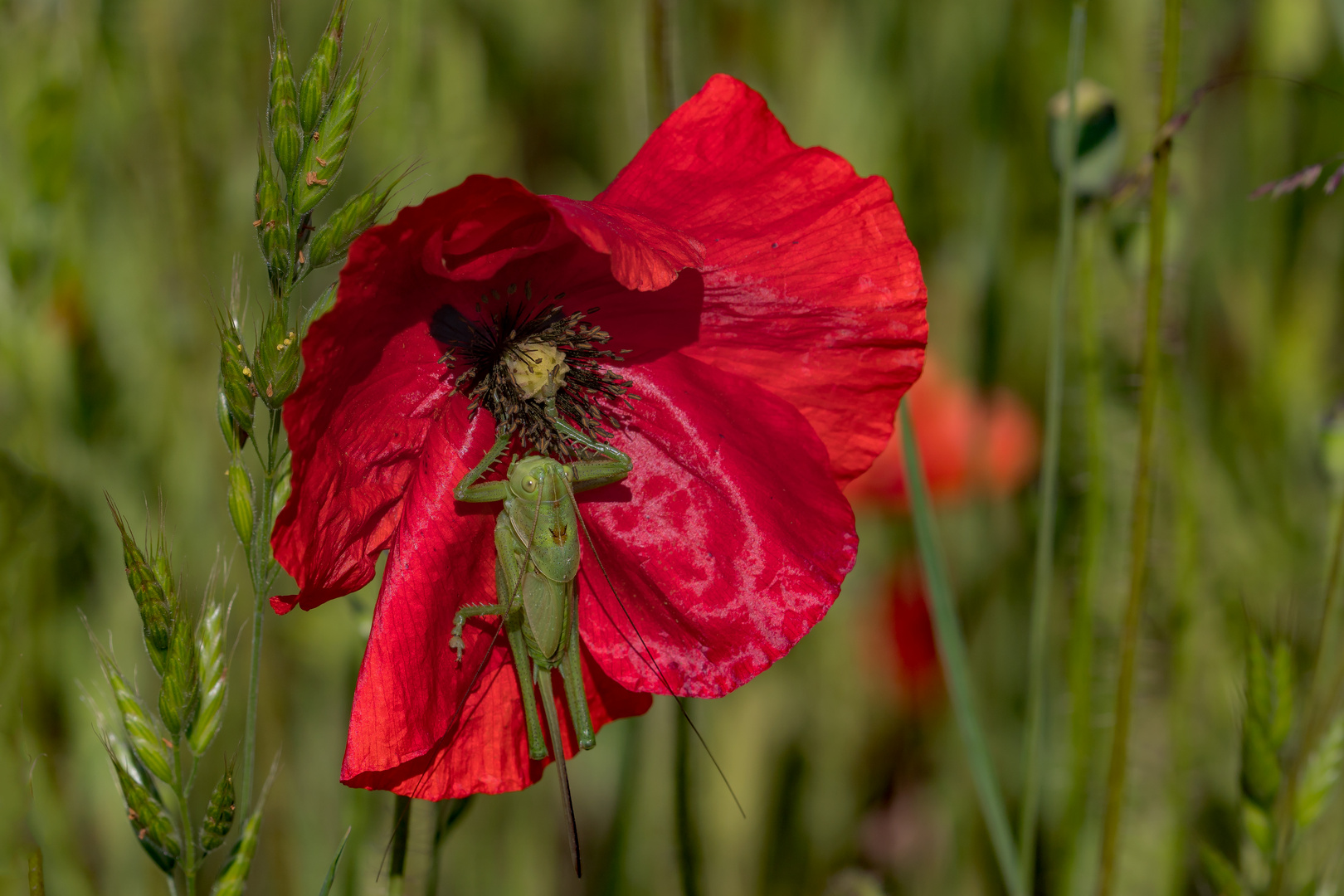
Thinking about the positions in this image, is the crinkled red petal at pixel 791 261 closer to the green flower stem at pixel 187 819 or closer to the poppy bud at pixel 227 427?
A: the poppy bud at pixel 227 427

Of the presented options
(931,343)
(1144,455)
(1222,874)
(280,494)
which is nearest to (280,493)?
(280,494)

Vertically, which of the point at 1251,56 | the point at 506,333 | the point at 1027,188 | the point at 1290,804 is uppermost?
the point at 1251,56

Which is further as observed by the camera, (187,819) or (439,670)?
(439,670)

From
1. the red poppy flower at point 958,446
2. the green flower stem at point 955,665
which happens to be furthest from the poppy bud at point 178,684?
the red poppy flower at point 958,446

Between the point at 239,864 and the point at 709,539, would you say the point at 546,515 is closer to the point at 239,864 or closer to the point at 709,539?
the point at 709,539

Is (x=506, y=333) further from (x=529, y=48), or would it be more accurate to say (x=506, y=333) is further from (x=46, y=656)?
(x=529, y=48)

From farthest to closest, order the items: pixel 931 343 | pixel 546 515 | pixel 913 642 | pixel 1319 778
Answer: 1. pixel 931 343
2. pixel 913 642
3. pixel 1319 778
4. pixel 546 515

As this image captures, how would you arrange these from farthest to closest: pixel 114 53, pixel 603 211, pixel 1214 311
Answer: pixel 1214 311
pixel 114 53
pixel 603 211

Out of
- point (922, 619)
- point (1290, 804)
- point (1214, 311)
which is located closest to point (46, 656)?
point (922, 619)
